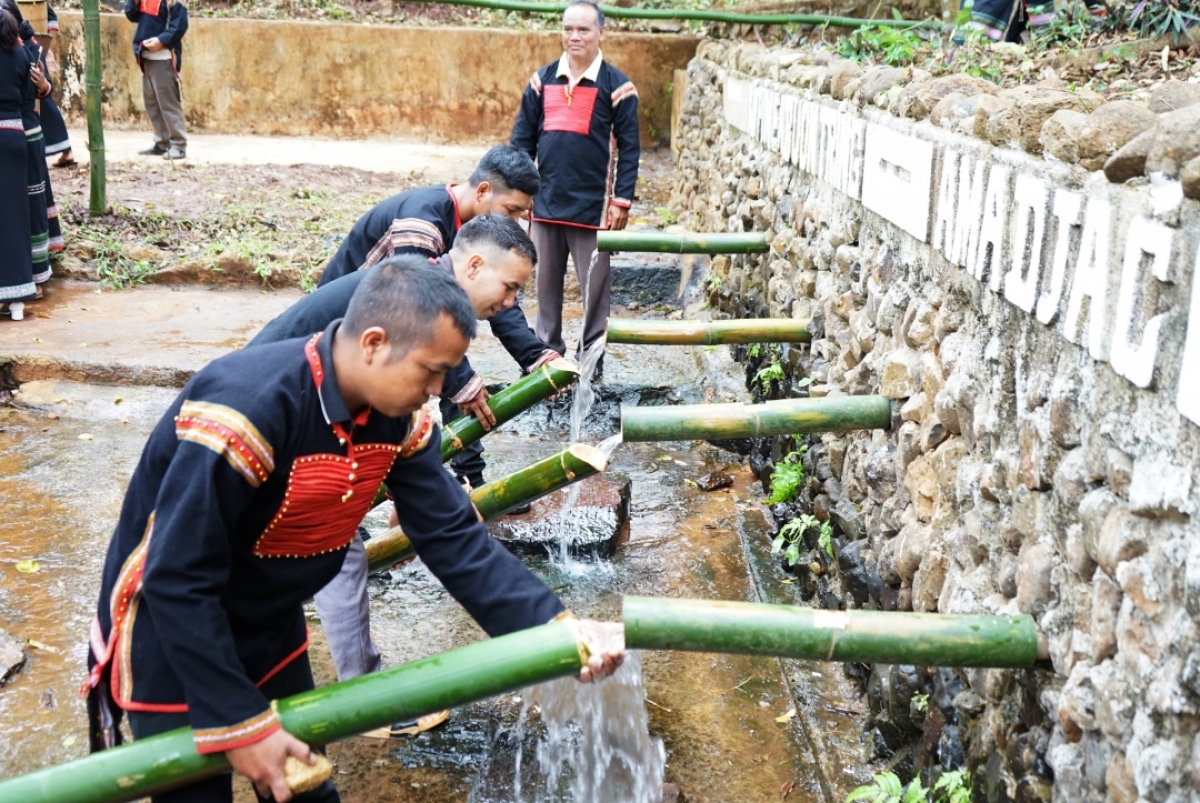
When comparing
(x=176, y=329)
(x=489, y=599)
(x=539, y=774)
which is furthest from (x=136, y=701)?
(x=176, y=329)

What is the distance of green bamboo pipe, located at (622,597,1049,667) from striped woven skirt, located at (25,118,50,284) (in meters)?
5.58

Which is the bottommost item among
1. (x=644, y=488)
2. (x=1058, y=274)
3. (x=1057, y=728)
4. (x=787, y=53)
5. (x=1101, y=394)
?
(x=644, y=488)

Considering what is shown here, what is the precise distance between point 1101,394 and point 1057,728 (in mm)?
633

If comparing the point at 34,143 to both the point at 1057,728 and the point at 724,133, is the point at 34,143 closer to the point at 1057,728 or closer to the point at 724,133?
the point at 724,133

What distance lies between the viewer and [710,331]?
439 centimetres

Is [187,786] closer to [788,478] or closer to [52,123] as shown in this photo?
[788,478]

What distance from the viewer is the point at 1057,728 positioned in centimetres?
210

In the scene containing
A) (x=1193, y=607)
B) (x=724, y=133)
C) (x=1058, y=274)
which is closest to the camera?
(x=1193, y=607)

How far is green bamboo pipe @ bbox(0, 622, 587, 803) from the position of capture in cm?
185

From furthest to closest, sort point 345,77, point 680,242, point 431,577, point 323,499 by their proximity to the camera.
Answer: point 345,77 → point 680,242 → point 431,577 → point 323,499

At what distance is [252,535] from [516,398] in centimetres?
177

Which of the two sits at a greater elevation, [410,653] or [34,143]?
[34,143]

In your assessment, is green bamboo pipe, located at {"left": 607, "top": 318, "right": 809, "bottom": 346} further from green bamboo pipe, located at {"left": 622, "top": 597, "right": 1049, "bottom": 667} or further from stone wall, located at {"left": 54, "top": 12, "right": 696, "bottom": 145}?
stone wall, located at {"left": 54, "top": 12, "right": 696, "bottom": 145}

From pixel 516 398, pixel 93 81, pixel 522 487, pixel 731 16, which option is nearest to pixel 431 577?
pixel 516 398
